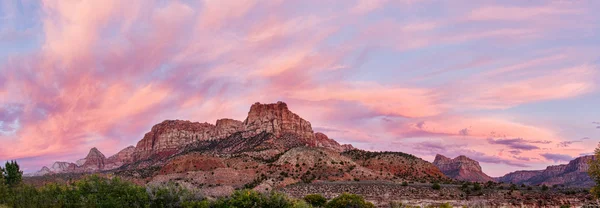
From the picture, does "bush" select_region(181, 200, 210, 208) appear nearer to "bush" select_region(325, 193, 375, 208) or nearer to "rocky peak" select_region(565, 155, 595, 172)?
"bush" select_region(325, 193, 375, 208)

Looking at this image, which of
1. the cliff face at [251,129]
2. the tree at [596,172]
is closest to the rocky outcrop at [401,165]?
the cliff face at [251,129]

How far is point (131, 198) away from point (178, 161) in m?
78.3

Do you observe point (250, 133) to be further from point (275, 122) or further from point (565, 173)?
point (565, 173)

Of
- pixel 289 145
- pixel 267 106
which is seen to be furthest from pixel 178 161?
pixel 267 106

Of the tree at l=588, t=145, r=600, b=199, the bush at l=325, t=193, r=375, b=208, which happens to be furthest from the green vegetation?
the tree at l=588, t=145, r=600, b=199

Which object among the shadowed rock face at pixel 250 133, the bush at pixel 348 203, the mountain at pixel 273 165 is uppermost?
the shadowed rock face at pixel 250 133

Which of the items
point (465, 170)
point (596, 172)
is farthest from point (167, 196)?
point (465, 170)

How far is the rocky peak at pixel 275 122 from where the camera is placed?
147 meters

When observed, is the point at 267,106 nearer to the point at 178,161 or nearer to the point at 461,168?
the point at 178,161

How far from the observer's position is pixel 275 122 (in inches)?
5930

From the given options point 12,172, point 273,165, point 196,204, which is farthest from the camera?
point 273,165

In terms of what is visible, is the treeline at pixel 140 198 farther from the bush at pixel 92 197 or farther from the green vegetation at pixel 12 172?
the green vegetation at pixel 12 172

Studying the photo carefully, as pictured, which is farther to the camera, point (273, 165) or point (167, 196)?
point (273, 165)

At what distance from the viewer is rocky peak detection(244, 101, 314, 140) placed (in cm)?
14712
